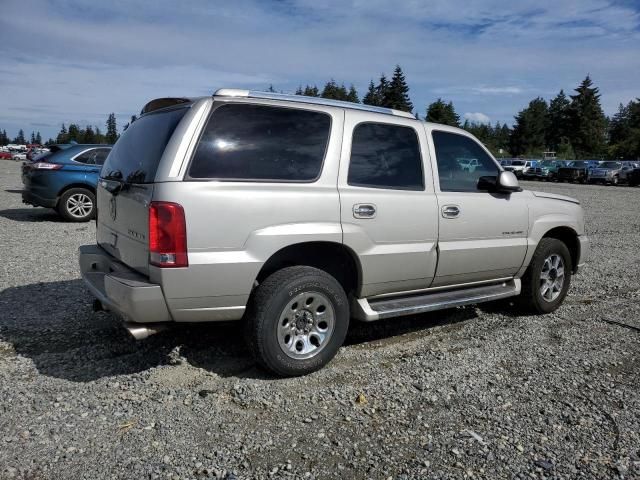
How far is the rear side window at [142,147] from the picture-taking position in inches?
144

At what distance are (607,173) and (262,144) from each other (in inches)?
1467

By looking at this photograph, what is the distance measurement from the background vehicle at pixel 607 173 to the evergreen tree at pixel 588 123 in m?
47.6

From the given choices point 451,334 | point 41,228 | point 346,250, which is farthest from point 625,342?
point 41,228

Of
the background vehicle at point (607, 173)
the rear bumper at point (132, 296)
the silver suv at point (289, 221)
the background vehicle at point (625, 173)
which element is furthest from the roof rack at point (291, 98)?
the background vehicle at point (625, 173)

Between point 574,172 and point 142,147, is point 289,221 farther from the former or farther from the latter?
point 574,172

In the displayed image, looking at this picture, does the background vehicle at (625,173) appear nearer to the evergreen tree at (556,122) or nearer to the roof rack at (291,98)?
the roof rack at (291,98)

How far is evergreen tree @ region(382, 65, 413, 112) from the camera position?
68000 millimetres

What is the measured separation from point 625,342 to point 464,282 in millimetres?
1554

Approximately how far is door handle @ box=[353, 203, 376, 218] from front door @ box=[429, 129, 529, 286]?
723 millimetres

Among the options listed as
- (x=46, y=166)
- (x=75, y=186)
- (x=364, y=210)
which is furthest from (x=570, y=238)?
(x=46, y=166)

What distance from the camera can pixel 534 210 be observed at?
5.31m

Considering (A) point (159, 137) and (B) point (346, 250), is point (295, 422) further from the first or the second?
(A) point (159, 137)

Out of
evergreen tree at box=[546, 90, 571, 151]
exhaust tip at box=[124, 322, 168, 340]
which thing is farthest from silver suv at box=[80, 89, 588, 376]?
evergreen tree at box=[546, 90, 571, 151]

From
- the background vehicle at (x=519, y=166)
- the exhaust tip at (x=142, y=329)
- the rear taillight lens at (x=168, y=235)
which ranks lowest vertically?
the exhaust tip at (x=142, y=329)
